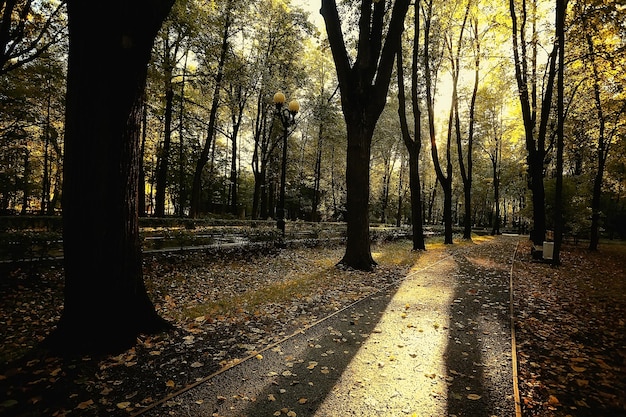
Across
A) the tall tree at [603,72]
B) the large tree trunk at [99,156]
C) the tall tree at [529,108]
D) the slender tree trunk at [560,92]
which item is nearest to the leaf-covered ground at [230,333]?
the large tree trunk at [99,156]

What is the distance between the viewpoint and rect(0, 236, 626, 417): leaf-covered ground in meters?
2.95

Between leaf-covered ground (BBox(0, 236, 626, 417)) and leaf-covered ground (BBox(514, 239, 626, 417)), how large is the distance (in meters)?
0.02

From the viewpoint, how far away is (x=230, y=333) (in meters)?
4.49

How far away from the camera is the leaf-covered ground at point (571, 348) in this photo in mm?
3021

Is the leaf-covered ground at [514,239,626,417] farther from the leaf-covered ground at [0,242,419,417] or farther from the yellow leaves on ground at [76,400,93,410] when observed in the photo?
the yellow leaves on ground at [76,400,93,410]

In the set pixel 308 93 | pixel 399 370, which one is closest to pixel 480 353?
pixel 399 370

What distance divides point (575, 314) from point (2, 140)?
79.1ft

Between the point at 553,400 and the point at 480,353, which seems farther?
the point at 480,353

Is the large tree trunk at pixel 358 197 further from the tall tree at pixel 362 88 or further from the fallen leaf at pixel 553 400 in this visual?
the fallen leaf at pixel 553 400

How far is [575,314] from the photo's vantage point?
5.76 meters

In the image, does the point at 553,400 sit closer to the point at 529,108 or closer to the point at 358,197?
the point at 358,197

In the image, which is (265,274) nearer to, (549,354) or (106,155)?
(106,155)

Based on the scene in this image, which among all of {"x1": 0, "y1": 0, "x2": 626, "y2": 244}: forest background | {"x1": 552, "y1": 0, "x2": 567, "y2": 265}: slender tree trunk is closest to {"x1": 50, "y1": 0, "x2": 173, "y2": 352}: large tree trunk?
{"x1": 0, "y1": 0, "x2": 626, "y2": 244}: forest background

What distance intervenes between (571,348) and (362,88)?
7548 millimetres
